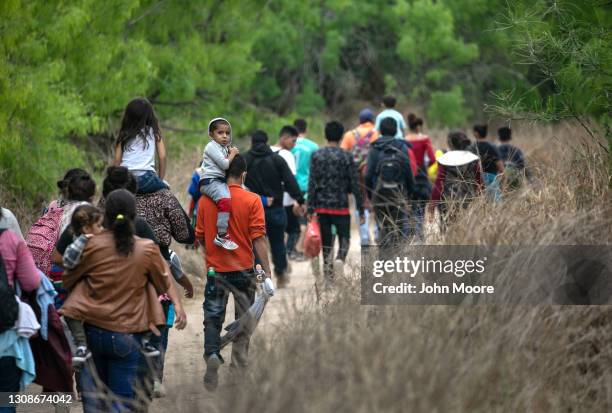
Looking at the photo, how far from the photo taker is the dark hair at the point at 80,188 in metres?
8.09

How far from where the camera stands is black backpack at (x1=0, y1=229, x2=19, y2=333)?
6.61 meters

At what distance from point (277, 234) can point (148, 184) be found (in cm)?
467

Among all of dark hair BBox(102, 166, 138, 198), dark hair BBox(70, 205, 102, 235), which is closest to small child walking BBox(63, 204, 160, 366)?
dark hair BBox(70, 205, 102, 235)

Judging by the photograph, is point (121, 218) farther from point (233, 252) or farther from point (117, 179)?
point (233, 252)

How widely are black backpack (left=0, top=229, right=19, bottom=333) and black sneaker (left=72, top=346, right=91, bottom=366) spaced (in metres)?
0.46

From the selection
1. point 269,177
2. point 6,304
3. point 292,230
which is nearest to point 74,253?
point 6,304

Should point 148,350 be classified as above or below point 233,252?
below

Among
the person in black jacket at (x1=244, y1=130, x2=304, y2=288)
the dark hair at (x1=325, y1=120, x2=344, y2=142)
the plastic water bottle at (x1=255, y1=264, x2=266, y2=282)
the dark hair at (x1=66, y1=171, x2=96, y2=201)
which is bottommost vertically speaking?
the plastic water bottle at (x1=255, y1=264, x2=266, y2=282)

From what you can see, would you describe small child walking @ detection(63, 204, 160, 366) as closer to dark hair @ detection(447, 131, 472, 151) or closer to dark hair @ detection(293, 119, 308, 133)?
dark hair @ detection(447, 131, 472, 151)

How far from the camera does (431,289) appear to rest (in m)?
7.45

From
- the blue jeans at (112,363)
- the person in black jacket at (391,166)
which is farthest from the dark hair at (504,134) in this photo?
the blue jeans at (112,363)

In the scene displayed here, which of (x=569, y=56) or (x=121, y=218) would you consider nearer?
(x=121, y=218)

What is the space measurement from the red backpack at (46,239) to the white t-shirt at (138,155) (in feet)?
2.78

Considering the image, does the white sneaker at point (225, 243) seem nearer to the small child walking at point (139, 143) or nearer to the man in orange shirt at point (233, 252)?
the man in orange shirt at point (233, 252)
